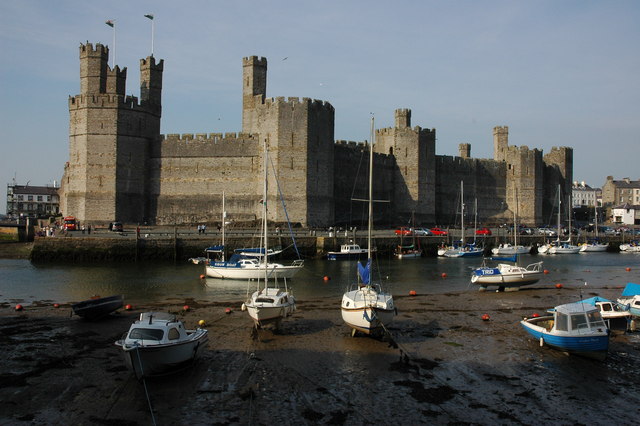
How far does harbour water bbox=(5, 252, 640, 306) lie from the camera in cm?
2423

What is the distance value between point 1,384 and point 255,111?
113 feet

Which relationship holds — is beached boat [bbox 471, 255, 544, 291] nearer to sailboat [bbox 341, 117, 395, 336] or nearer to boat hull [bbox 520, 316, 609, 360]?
sailboat [bbox 341, 117, 395, 336]

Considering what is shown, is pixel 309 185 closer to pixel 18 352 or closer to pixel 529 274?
pixel 529 274

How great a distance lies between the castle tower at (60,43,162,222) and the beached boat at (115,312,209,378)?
32082 mm

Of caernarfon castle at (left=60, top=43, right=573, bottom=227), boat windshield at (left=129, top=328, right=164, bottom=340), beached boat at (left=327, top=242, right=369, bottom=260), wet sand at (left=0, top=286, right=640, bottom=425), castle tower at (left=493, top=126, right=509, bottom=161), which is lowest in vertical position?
wet sand at (left=0, top=286, right=640, bottom=425)

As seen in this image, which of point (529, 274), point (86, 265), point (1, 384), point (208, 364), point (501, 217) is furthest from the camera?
point (501, 217)

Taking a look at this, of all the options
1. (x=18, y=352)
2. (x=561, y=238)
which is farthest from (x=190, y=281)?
(x=561, y=238)

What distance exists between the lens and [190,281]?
2822cm

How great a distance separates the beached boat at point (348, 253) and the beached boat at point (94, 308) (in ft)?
68.7

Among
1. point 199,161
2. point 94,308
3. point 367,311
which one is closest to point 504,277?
point 367,311

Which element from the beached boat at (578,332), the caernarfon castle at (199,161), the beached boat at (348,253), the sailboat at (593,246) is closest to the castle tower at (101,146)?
the caernarfon castle at (199,161)

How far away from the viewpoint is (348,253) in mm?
38594

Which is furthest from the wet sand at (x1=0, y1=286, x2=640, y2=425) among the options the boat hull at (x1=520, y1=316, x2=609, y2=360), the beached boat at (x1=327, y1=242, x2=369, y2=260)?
the beached boat at (x1=327, y1=242, x2=369, y2=260)

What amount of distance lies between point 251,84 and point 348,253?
16.7 metres
